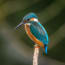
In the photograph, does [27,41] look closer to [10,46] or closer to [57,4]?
[10,46]

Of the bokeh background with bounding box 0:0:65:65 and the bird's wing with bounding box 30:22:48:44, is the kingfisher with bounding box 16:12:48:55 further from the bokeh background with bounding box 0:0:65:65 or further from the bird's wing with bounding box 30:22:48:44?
the bokeh background with bounding box 0:0:65:65

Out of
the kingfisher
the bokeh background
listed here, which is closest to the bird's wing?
the kingfisher

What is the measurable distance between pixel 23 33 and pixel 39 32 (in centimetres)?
200

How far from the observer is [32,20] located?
7.84 ft

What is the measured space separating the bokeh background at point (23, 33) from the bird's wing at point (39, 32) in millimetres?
1630

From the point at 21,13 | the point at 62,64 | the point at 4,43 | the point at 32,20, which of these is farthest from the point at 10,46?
the point at 32,20

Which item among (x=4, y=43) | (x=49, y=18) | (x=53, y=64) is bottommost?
(x=53, y=64)

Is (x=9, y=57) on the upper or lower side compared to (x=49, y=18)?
lower

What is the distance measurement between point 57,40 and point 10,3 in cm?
89

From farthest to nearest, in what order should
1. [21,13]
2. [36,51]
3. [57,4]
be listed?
[21,13]
[57,4]
[36,51]

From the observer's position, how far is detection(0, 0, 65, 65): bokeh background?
4125 mm

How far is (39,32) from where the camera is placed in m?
2.39

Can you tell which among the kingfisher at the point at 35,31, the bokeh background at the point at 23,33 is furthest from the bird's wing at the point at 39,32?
the bokeh background at the point at 23,33

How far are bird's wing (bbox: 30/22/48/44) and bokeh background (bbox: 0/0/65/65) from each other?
163 cm
